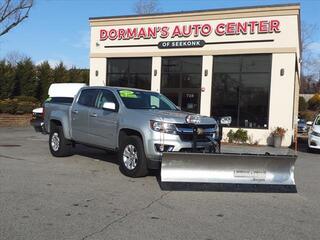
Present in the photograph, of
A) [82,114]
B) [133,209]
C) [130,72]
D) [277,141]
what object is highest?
[130,72]

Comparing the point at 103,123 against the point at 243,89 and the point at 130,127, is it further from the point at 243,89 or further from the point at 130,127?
the point at 243,89

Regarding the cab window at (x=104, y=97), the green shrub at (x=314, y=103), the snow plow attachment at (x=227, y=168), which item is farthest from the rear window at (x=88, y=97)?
the green shrub at (x=314, y=103)

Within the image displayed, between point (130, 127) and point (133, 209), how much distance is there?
3.20m

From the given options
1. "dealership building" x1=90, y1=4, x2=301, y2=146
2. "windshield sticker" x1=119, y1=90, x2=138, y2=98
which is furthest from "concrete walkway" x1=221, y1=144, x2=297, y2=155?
"windshield sticker" x1=119, y1=90, x2=138, y2=98

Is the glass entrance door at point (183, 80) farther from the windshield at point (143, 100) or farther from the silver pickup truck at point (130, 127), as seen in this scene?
the windshield at point (143, 100)

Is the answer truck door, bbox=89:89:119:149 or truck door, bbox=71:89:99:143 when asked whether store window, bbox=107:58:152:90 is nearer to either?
truck door, bbox=71:89:99:143

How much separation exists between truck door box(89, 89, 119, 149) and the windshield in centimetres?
25

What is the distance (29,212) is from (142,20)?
1964 cm

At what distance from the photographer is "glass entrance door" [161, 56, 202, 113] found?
80.7ft

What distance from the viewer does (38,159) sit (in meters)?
12.9

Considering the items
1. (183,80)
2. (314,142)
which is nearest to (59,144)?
(314,142)

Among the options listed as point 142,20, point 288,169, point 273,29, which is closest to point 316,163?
point 288,169

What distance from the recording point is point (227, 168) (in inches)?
371

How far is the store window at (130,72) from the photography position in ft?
85.0
